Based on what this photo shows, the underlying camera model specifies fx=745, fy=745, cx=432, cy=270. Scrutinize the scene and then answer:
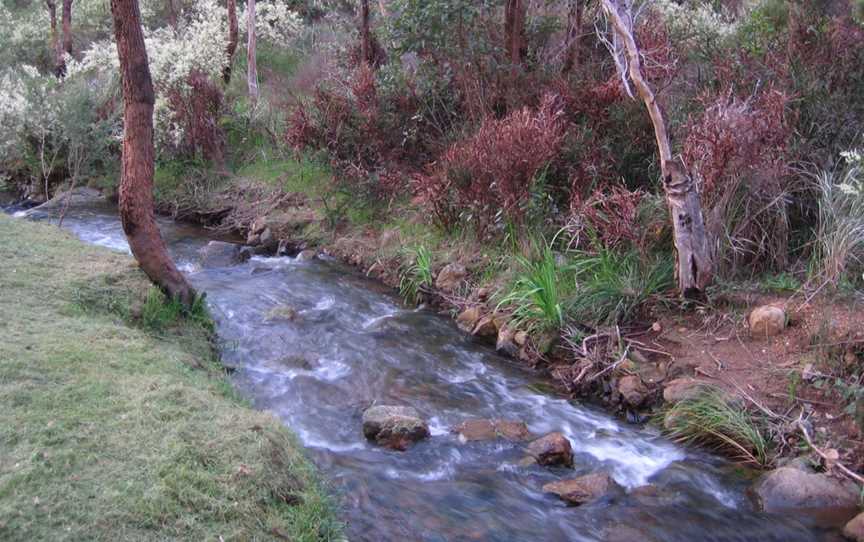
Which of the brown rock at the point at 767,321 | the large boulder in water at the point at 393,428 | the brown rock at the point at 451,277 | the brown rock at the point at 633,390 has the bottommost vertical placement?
the large boulder in water at the point at 393,428

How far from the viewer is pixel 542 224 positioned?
9109 millimetres

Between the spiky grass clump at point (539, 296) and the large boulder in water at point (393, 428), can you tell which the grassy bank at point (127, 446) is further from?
the spiky grass clump at point (539, 296)

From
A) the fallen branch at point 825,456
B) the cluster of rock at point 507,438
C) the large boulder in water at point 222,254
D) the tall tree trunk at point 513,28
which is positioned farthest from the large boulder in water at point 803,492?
the large boulder in water at point 222,254

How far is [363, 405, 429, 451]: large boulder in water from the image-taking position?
236 inches

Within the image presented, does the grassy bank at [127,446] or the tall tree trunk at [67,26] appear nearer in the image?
the grassy bank at [127,446]

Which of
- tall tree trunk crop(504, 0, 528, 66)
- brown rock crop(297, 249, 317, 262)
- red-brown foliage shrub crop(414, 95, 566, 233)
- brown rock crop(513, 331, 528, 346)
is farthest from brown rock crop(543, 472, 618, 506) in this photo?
tall tree trunk crop(504, 0, 528, 66)

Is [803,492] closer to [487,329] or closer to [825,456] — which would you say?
[825,456]

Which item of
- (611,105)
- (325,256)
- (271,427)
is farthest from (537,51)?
(271,427)

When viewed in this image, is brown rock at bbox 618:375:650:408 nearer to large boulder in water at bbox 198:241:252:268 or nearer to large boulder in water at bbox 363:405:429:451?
large boulder in water at bbox 363:405:429:451

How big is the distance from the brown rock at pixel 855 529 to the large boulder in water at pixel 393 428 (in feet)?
10.1

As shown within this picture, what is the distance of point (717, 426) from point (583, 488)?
1.42 metres

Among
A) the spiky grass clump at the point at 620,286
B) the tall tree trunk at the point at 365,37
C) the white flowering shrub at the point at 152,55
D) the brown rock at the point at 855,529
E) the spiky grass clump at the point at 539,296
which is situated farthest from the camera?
the tall tree trunk at the point at 365,37

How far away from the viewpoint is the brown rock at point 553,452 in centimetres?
578

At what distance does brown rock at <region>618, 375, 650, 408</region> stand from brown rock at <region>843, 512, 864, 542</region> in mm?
2005
